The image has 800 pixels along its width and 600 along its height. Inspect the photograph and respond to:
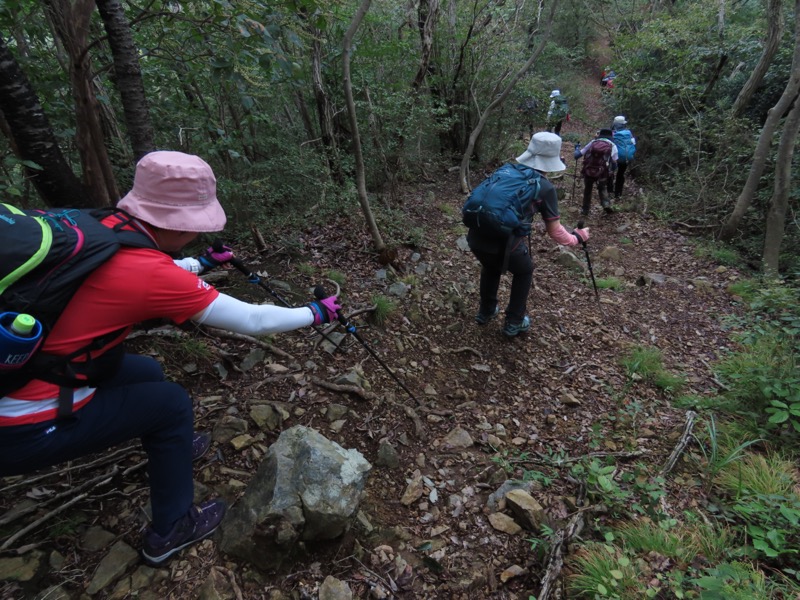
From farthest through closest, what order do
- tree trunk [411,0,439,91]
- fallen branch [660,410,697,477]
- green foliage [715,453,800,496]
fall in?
tree trunk [411,0,439,91] → fallen branch [660,410,697,477] → green foliage [715,453,800,496]

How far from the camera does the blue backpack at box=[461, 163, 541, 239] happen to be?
4.24 metres

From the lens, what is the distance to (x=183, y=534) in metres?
2.50

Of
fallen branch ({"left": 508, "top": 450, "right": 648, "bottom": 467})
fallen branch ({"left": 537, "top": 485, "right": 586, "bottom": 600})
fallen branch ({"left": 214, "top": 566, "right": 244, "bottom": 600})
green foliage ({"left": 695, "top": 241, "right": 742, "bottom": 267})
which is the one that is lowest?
fallen branch ({"left": 508, "top": 450, "right": 648, "bottom": 467})

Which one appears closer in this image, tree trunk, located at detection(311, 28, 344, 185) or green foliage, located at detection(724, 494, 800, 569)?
green foliage, located at detection(724, 494, 800, 569)

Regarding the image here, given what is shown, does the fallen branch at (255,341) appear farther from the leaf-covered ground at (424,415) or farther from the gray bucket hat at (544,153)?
the gray bucket hat at (544,153)

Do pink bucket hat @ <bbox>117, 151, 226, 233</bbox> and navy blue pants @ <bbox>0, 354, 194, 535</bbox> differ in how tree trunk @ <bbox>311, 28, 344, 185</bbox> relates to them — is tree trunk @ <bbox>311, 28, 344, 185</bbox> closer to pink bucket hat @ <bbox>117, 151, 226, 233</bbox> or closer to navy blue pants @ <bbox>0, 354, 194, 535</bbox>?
pink bucket hat @ <bbox>117, 151, 226, 233</bbox>

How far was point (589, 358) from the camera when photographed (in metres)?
5.46

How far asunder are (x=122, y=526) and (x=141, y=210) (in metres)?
2.09

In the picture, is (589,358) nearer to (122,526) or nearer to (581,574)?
(581,574)

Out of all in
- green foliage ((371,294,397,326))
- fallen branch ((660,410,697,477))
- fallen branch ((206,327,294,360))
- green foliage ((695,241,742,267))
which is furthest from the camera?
green foliage ((695,241,742,267))

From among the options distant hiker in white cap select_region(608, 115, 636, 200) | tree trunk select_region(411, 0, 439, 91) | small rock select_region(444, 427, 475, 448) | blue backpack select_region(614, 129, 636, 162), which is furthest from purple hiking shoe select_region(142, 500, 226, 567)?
blue backpack select_region(614, 129, 636, 162)

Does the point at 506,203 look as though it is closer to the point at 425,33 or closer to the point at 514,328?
the point at 514,328

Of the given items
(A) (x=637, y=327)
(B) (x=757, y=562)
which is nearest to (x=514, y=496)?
(B) (x=757, y=562)

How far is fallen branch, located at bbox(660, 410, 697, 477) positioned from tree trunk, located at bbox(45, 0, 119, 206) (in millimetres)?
5641
